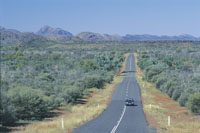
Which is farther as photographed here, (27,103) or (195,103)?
(195,103)

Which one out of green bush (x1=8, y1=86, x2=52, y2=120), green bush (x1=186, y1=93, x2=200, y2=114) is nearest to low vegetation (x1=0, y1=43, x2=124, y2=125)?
green bush (x1=8, y1=86, x2=52, y2=120)

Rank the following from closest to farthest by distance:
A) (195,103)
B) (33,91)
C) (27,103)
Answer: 1. (27,103)
2. (33,91)
3. (195,103)

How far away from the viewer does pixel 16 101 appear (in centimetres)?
2783

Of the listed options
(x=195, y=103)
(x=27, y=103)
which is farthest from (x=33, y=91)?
(x=195, y=103)

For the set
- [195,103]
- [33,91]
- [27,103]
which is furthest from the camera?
[195,103]

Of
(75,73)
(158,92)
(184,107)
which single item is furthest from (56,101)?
(75,73)

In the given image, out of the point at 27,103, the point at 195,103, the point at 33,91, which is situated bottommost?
the point at 195,103

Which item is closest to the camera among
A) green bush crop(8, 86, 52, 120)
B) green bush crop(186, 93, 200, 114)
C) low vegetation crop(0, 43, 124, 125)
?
low vegetation crop(0, 43, 124, 125)

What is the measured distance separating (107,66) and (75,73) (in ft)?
105

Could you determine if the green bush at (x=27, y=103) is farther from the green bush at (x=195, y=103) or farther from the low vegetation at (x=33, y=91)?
the green bush at (x=195, y=103)

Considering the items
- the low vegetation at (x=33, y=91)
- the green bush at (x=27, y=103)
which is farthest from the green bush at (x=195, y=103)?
the green bush at (x=27, y=103)

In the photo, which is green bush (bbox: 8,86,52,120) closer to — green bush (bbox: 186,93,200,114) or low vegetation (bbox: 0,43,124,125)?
low vegetation (bbox: 0,43,124,125)

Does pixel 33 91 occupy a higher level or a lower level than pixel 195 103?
higher

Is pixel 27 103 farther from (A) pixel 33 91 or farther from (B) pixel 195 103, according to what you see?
(B) pixel 195 103
